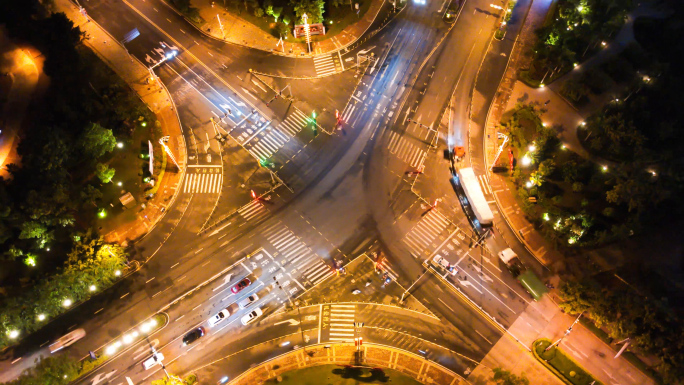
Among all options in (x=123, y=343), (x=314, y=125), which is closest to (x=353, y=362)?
(x=123, y=343)

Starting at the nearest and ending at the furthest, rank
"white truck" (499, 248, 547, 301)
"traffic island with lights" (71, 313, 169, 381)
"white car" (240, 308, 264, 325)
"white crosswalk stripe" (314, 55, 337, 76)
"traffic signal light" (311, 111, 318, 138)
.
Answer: "traffic island with lights" (71, 313, 169, 381)
"white car" (240, 308, 264, 325)
"white truck" (499, 248, 547, 301)
"traffic signal light" (311, 111, 318, 138)
"white crosswalk stripe" (314, 55, 337, 76)

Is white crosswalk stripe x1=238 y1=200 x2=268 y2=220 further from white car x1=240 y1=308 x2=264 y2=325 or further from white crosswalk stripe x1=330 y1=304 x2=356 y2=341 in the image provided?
white crosswalk stripe x1=330 y1=304 x2=356 y2=341

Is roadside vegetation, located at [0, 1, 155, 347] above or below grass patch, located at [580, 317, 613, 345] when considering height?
above

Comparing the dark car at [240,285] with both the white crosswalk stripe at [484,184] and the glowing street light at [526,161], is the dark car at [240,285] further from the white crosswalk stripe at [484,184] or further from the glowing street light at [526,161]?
the glowing street light at [526,161]

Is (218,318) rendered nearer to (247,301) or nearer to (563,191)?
(247,301)

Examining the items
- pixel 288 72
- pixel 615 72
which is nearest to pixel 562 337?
pixel 615 72

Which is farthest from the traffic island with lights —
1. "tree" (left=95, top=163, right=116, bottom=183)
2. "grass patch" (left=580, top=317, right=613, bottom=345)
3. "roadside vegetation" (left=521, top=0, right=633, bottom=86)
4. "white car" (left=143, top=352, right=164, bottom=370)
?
"roadside vegetation" (left=521, top=0, right=633, bottom=86)

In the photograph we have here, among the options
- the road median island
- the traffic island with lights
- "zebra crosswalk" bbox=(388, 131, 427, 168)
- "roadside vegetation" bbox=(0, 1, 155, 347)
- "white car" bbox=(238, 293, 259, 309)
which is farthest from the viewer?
"zebra crosswalk" bbox=(388, 131, 427, 168)

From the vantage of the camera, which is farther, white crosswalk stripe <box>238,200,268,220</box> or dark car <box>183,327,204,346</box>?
white crosswalk stripe <box>238,200,268,220</box>

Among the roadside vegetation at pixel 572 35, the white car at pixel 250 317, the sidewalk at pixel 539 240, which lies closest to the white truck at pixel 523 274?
the sidewalk at pixel 539 240
